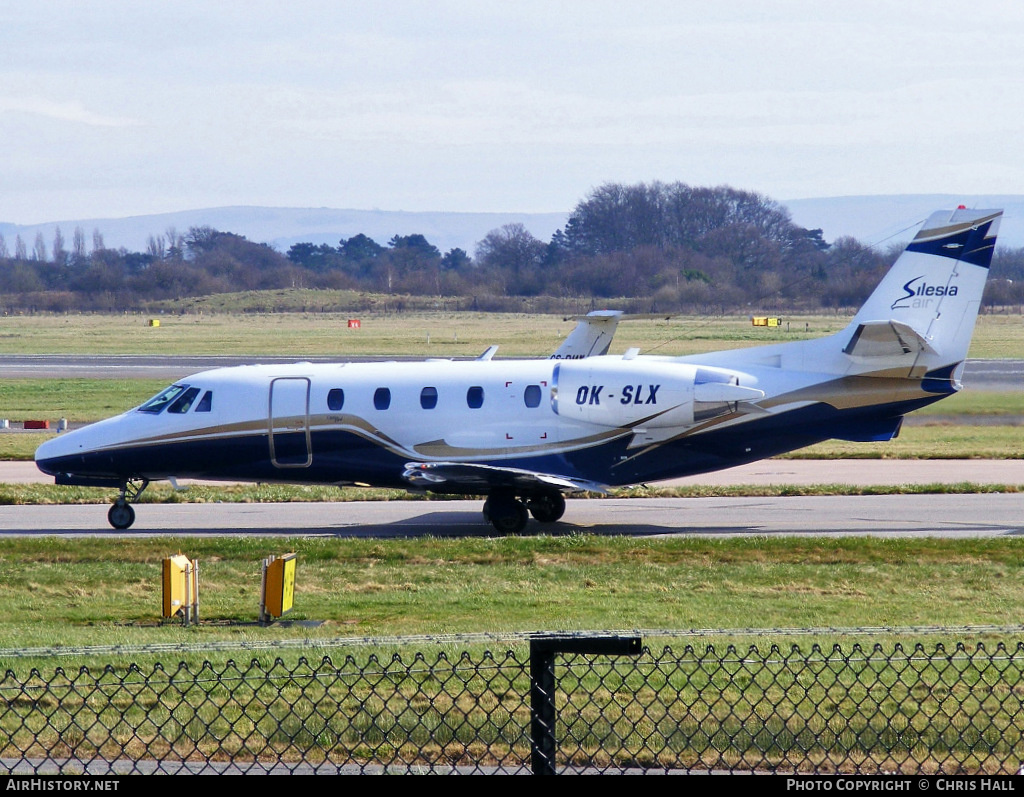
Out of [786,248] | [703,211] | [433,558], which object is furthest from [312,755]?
[703,211]

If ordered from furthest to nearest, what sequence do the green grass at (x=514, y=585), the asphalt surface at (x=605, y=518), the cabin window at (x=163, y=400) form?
the cabin window at (x=163, y=400)
the asphalt surface at (x=605, y=518)
the green grass at (x=514, y=585)

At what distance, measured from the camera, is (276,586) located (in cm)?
1336

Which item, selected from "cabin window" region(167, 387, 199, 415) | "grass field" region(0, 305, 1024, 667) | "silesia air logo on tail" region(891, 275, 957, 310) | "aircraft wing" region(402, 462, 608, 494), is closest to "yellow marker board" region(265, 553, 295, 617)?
"grass field" region(0, 305, 1024, 667)

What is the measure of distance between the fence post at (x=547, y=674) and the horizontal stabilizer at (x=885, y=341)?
1512 centimetres

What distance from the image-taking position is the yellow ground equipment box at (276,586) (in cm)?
1327

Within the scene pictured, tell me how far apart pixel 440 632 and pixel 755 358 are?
407 inches

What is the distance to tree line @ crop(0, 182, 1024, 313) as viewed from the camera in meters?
67.5

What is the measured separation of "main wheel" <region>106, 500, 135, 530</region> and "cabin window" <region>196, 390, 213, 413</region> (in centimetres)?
202

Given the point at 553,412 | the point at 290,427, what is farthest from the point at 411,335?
the point at 553,412

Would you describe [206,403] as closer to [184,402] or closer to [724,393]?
[184,402]

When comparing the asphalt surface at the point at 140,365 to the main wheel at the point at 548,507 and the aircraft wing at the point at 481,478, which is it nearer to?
the main wheel at the point at 548,507

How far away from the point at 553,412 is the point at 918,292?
19.9ft

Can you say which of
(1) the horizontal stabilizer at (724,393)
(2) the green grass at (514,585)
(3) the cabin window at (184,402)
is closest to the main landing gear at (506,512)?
(2) the green grass at (514,585)

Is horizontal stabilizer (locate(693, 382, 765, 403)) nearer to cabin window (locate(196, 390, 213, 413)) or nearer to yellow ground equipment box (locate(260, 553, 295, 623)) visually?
cabin window (locate(196, 390, 213, 413))
